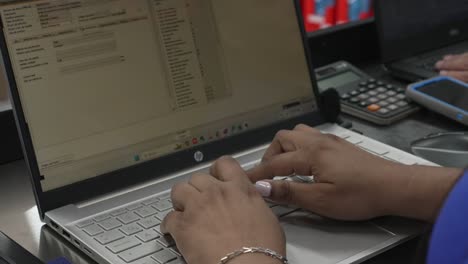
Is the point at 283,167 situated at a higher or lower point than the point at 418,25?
lower

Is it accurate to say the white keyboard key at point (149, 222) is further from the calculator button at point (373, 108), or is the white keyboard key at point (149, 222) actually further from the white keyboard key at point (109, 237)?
the calculator button at point (373, 108)

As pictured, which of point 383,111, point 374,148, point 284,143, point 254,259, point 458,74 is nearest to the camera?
point 254,259

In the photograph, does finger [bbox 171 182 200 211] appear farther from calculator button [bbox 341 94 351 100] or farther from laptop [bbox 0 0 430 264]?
calculator button [bbox 341 94 351 100]

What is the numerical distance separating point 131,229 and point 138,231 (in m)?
0.01

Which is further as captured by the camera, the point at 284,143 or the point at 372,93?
the point at 372,93

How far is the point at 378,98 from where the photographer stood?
119cm

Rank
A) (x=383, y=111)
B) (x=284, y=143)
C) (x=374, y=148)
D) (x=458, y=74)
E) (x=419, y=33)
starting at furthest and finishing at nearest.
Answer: (x=419, y=33)
(x=458, y=74)
(x=383, y=111)
(x=374, y=148)
(x=284, y=143)

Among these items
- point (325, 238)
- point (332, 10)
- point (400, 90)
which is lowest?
point (325, 238)

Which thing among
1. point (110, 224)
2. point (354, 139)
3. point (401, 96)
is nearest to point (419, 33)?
point (401, 96)

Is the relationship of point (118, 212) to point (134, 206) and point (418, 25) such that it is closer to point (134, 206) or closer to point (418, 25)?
point (134, 206)

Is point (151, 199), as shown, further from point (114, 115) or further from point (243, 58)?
Answer: point (243, 58)

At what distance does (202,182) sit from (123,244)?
0.12 metres

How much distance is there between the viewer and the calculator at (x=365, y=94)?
1.14 meters

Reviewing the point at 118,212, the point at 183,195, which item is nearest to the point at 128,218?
Answer: the point at 118,212
